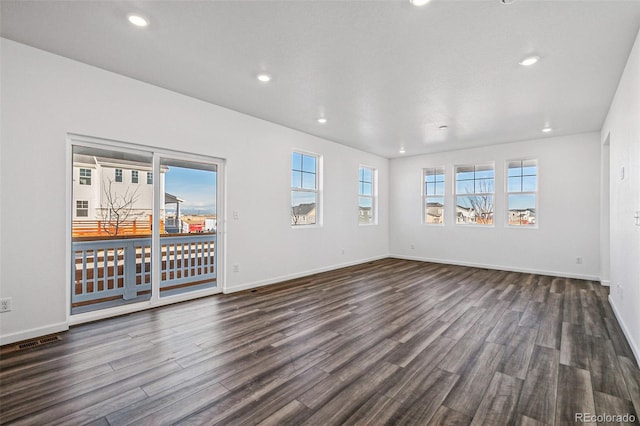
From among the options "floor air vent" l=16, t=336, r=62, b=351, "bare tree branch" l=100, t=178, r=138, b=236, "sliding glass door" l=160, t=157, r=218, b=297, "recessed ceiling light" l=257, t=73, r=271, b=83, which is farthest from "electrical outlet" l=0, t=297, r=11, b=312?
"recessed ceiling light" l=257, t=73, r=271, b=83

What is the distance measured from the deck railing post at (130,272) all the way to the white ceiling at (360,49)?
2.12m

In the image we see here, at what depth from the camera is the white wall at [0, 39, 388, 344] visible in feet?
9.00

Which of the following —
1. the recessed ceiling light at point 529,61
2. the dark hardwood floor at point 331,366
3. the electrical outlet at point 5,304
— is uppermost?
the recessed ceiling light at point 529,61

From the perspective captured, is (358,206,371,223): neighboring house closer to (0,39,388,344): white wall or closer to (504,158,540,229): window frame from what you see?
(0,39,388,344): white wall

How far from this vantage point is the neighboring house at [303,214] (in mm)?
5625

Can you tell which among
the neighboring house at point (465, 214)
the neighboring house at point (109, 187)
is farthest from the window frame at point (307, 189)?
the neighboring house at point (465, 214)

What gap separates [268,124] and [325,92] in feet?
5.13

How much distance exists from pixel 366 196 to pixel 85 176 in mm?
5634

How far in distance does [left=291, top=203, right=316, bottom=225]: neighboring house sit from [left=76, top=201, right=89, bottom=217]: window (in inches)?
120

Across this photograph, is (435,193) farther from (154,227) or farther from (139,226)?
(139,226)

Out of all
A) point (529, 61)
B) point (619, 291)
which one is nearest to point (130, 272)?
point (529, 61)

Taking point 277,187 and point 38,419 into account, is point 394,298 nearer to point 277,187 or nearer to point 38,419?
point 277,187

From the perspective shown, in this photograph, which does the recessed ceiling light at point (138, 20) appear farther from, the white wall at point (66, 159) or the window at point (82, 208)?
the window at point (82, 208)

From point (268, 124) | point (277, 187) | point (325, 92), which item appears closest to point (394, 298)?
point (277, 187)
